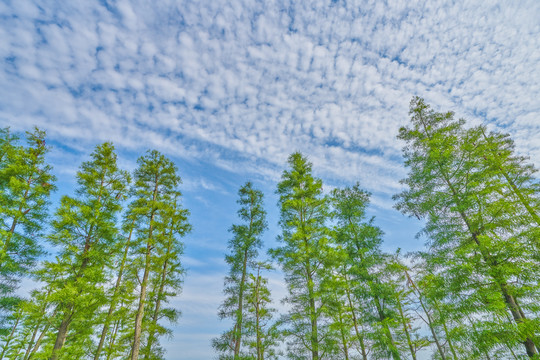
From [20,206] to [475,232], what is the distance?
20.5 m

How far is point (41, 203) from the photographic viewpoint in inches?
461

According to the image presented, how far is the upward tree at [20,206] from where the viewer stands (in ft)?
34.8

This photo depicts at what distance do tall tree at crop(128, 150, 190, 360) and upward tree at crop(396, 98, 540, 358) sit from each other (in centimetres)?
1245

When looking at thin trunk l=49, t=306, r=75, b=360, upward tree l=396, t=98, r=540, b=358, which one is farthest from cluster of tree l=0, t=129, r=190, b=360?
upward tree l=396, t=98, r=540, b=358

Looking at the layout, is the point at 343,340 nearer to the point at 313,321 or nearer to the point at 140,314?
the point at 313,321

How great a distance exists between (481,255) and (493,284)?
41.1 inches

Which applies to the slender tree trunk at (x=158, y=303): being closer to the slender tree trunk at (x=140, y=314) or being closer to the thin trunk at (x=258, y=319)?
the slender tree trunk at (x=140, y=314)

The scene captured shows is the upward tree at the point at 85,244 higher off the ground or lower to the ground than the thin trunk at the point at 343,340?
higher

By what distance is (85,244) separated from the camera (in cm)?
1083

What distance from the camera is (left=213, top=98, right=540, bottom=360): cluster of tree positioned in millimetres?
7070

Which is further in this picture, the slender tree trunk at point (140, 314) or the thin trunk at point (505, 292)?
the slender tree trunk at point (140, 314)

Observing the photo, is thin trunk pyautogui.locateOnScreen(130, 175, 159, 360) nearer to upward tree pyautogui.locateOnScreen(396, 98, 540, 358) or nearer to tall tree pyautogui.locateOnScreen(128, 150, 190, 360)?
tall tree pyautogui.locateOnScreen(128, 150, 190, 360)

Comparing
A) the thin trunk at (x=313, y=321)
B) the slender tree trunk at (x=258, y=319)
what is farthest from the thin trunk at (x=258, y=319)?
the thin trunk at (x=313, y=321)

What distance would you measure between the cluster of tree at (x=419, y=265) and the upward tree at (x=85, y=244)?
664 centimetres
